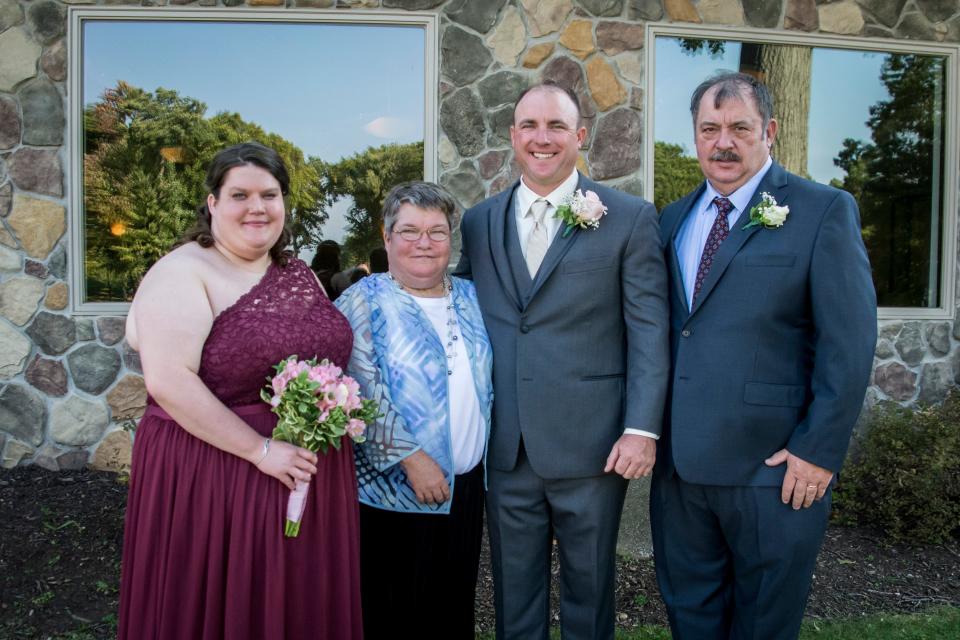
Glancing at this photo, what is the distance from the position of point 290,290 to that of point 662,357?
1.39 meters

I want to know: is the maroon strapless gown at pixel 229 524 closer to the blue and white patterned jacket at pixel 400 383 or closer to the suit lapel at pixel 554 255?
the blue and white patterned jacket at pixel 400 383

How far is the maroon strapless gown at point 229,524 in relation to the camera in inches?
93.4

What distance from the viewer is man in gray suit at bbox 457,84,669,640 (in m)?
2.76

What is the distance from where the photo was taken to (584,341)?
2791mm

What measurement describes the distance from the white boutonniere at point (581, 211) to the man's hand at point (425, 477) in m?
1.02

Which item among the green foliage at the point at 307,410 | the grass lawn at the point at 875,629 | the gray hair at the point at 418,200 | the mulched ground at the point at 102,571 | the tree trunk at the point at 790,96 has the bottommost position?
the grass lawn at the point at 875,629

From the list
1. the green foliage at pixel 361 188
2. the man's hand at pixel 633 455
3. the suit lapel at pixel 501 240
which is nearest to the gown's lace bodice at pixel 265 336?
the suit lapel at pixel 501 240

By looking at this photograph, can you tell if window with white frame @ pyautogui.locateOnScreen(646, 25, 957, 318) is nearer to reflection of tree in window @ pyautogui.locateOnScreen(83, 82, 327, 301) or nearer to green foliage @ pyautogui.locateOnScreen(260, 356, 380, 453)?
reflection of tree in window @ pyautogui.locateOnScreen(83, 82, 327, 301)

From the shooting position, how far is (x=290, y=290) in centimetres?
261

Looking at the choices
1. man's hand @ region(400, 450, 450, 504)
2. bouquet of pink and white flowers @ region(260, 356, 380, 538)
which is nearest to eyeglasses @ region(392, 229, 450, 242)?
bouquet of pink and white flowers @ region(260, 356, 380, 538)

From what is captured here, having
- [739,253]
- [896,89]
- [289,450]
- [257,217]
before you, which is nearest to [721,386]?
[739,253]

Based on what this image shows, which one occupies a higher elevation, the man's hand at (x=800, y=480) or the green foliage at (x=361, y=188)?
the green foliage at (x=361, y=188)

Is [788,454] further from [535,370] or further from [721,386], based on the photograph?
[535,370]

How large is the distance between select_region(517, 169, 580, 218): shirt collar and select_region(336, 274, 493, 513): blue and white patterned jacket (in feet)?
1.69
